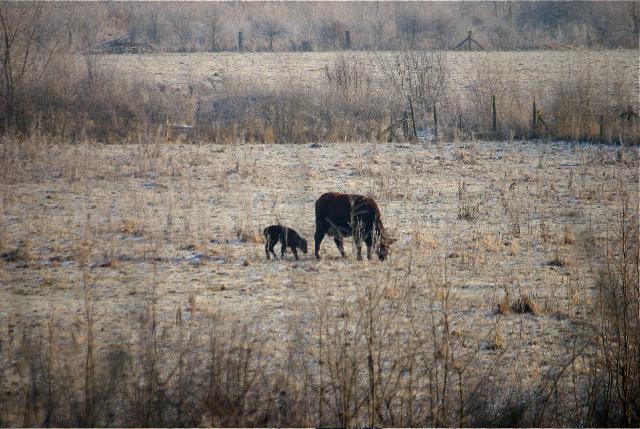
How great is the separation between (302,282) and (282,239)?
61.8 inches

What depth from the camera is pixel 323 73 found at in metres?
35.0

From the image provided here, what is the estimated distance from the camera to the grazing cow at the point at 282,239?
35.3 ft

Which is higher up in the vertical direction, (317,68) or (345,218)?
(317,68)

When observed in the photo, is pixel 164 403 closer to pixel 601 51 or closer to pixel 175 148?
pixel 175 148

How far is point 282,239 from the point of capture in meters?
10.9

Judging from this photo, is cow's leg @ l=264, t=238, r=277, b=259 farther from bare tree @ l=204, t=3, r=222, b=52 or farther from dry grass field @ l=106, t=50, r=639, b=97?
bare tree @ l=204, t=3, r=222, b=52

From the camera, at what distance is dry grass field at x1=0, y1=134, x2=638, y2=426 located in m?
5.70

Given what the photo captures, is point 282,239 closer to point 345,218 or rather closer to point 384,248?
point 345,218

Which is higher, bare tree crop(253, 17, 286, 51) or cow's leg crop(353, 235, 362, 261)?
bare tree crop(253, 17, 286, 51)

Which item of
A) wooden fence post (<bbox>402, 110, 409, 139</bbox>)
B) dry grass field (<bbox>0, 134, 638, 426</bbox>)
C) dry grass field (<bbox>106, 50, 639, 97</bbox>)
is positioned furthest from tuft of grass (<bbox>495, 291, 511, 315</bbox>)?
dry grass field (<bbox>106, 50, 639, 97</bbox>)

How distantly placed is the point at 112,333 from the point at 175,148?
45.6 ft

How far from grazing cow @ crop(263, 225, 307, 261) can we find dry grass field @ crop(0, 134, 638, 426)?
0.27 meters

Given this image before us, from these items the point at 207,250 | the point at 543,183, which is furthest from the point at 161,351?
the point at 543,183

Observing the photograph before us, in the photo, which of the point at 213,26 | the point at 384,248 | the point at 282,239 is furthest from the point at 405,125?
the point at 213,26
